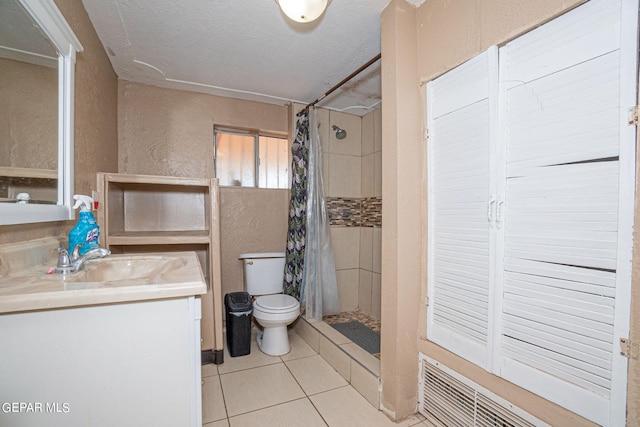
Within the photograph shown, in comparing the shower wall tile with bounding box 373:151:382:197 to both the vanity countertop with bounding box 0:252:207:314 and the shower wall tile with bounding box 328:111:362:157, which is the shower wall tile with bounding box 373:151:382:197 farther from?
the vanity countertop with bounding box 0:252:207:314

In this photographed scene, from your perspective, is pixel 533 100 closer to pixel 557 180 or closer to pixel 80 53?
pixel 557 180

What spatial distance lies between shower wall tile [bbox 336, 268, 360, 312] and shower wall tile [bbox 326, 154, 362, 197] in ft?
2.62

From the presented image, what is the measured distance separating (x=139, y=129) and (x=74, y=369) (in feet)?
6.71

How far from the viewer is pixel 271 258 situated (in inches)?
98.6

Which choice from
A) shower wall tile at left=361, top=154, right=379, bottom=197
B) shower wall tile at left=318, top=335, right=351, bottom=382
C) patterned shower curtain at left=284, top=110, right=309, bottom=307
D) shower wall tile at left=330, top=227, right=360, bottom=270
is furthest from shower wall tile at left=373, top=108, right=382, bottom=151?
shower wall tile at left=318, top=335, right=351, bottom=382

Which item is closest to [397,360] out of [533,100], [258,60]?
[533,100]

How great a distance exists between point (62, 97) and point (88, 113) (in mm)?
359

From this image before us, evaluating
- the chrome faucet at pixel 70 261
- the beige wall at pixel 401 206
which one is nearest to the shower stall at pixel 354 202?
the beige wall at pixel 401 206

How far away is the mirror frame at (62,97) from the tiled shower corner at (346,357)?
168cm

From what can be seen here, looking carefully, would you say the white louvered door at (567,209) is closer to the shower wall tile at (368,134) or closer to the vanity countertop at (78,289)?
the vanity countertop at (78,289)

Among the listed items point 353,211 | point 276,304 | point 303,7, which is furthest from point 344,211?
point 303,7

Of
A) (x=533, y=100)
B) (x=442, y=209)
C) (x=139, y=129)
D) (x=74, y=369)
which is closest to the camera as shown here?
(x=74, y=369)

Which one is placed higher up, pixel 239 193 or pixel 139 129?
pixel 139 129

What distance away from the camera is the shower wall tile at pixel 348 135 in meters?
2.81
